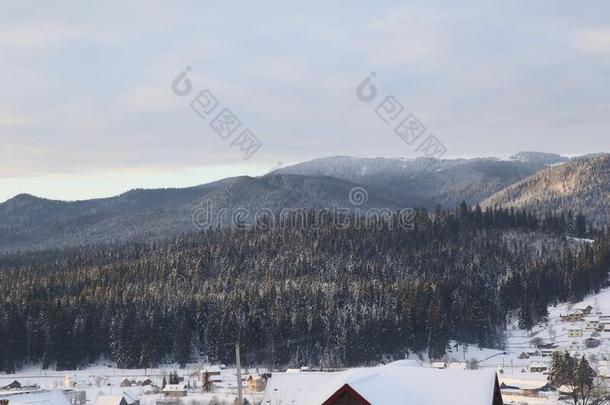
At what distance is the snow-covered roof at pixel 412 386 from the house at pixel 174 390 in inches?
2180

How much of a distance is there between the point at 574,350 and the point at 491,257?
56.4 metres

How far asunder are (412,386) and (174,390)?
2431 inches

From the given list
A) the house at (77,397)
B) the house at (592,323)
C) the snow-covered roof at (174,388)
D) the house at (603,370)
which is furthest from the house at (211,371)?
the house at (592,323)

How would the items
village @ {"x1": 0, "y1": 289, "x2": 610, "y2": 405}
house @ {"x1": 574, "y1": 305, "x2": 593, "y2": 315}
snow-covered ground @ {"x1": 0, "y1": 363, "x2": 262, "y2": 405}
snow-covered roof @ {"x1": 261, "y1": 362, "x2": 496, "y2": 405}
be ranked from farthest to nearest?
house @ {"x1": 574, "y1": 305, "x2": 593, "y2": 315}
snow-covered ground @ {"x1": 0, "y1": 363, "x2": 262, "y2": 405}
village @ {"x1": 0, "y1": 289, "x2": 610, "y2": 405}
snow-covered roof @ {"x1": 261, "y1": 362, "x2": 496, "y2": 405}

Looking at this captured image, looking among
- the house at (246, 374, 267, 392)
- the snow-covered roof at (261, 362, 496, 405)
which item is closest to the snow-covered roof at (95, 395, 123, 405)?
the house at (246, 374, 267, 392)

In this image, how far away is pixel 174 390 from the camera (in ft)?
354

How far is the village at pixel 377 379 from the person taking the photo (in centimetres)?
5100

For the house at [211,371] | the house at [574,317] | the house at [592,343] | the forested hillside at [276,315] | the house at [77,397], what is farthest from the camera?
the house at [574,317]

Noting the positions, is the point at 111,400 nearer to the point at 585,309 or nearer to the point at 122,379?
A: the point at 122,379

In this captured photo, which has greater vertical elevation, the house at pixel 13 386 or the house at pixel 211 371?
the house at pixel 13 386

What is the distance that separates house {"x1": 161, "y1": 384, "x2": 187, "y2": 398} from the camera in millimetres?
106375

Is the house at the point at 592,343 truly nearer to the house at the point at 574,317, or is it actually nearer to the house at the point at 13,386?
the house at the point at 574,317

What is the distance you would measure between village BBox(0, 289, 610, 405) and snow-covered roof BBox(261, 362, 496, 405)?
0.06m

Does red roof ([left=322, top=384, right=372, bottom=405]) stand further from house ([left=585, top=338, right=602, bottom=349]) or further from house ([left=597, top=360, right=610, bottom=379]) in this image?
house ([left=585, top=338, right=602, bottom=349])
